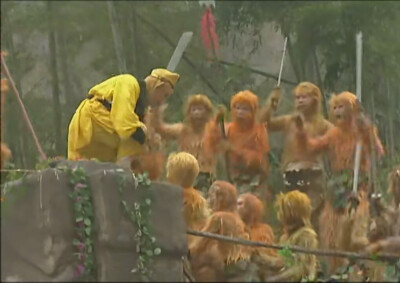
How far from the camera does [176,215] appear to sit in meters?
4.14

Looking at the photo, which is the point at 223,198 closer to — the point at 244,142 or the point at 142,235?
the point at 244,142

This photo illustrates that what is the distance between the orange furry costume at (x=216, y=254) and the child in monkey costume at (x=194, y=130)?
1171mm

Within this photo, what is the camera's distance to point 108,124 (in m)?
5.09

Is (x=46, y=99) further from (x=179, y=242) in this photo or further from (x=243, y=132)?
(x=179, y=242)

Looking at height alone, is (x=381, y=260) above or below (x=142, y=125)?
below

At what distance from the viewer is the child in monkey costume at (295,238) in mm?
4672

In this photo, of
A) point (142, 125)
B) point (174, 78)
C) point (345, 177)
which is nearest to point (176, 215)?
point (142, 125)

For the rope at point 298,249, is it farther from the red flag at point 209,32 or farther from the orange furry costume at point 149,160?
the red flag at point 209,32

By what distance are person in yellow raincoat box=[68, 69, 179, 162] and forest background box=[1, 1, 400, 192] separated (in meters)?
2.93

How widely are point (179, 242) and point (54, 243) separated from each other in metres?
0.55

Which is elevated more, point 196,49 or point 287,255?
point 196,49

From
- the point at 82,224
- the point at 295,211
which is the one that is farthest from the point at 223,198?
the point at 82,224

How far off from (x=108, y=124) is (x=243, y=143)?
47.1 inches

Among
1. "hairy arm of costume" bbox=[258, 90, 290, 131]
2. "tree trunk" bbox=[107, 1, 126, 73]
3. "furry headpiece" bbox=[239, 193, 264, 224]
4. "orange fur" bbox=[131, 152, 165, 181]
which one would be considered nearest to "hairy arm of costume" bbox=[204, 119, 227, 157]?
"hairy arm of costume" bbox=[258, 90, 290, 131]
